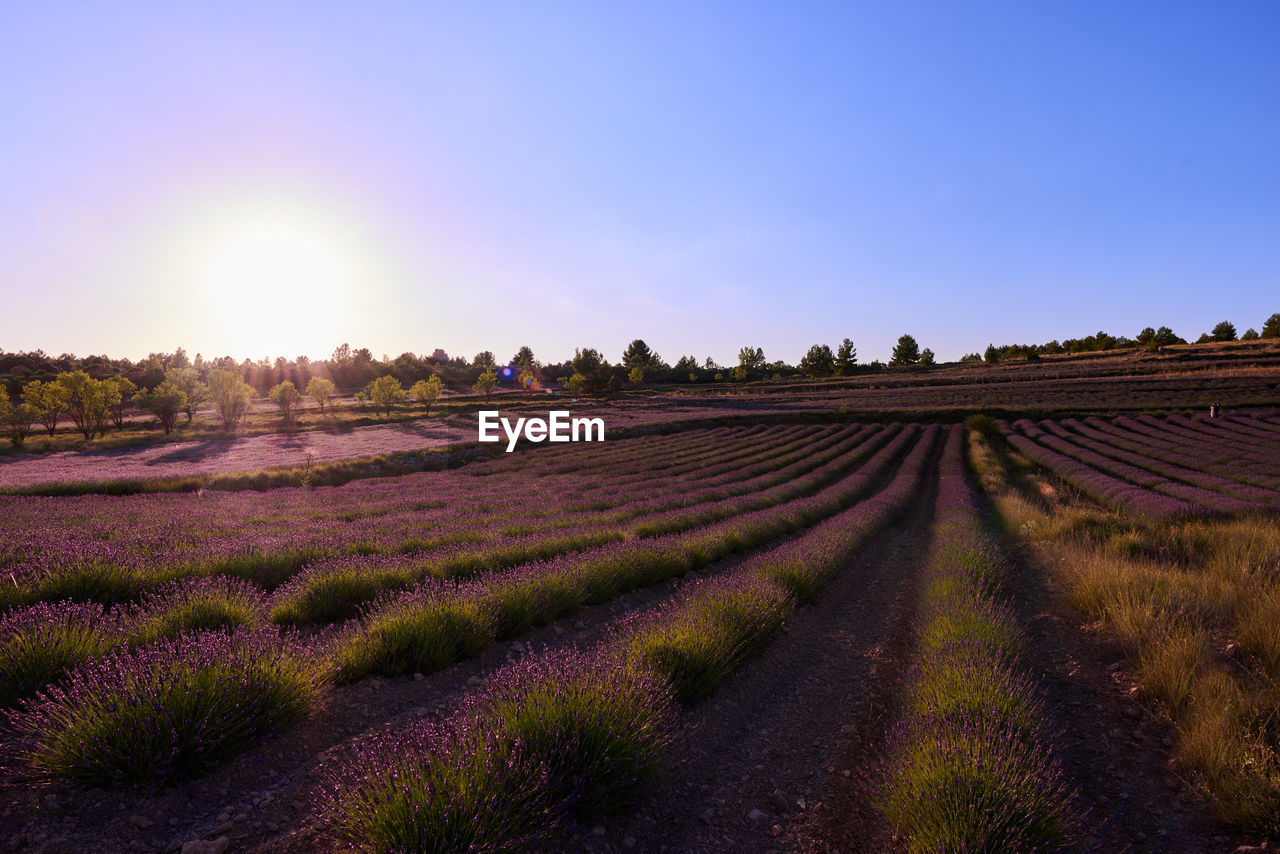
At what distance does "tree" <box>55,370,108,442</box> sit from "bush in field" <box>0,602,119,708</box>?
55.2 metres

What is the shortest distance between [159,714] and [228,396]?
203 ft

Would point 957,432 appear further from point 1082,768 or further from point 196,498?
point 196,498

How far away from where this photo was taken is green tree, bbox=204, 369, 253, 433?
51.4m

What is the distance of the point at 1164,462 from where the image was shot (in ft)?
73.2

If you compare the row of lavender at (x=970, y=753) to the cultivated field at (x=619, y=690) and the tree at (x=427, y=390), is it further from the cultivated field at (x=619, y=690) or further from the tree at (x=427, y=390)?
the tree at (x=427, y=390)

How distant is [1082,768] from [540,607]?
201 inches

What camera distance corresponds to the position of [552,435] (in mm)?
42531

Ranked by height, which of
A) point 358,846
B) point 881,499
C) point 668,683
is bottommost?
point 881,499

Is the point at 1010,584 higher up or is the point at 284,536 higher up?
the point at 284,536

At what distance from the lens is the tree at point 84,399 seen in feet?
140

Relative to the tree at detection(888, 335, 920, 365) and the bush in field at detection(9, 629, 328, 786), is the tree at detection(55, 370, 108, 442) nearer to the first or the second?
the bush in field at detection(9, 629, 328, 786)

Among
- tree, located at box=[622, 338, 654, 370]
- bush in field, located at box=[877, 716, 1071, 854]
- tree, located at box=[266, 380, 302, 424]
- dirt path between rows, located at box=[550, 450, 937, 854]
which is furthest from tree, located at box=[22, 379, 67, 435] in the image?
tree, located at box=[622, 338, 654, 370]

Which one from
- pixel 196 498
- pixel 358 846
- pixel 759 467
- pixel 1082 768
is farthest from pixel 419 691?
pixel 759 467

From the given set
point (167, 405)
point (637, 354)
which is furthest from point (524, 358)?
point (167, 405)
